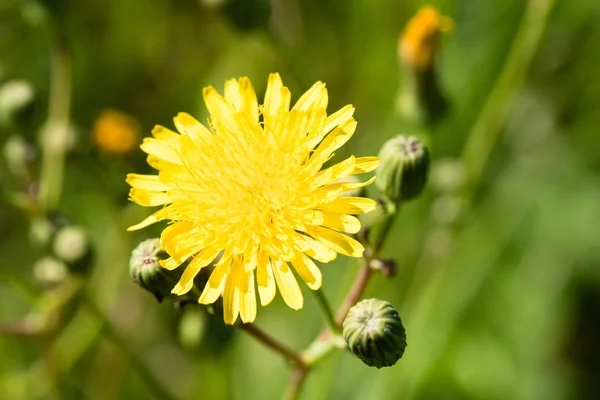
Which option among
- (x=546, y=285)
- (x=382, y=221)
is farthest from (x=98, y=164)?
(x=546, y=285)

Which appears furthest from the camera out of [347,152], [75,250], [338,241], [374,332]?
[347,152]

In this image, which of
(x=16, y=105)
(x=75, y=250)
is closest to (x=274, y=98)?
(x=75, y=250)

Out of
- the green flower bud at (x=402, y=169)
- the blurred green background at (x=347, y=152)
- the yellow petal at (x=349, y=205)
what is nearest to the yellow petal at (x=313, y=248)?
the yellow petal at (x=349, y=205)

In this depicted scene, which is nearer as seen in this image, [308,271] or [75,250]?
[308,271]

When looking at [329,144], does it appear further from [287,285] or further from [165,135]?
[165,135]

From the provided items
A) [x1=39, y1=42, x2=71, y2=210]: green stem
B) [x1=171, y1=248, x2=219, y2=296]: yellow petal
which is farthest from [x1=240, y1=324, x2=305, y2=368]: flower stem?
[x1=39, y1=42, x2=71, y2=210]: green stem

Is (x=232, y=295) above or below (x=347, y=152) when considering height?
below

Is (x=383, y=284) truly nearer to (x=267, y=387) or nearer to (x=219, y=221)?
(x=267, y=387)
